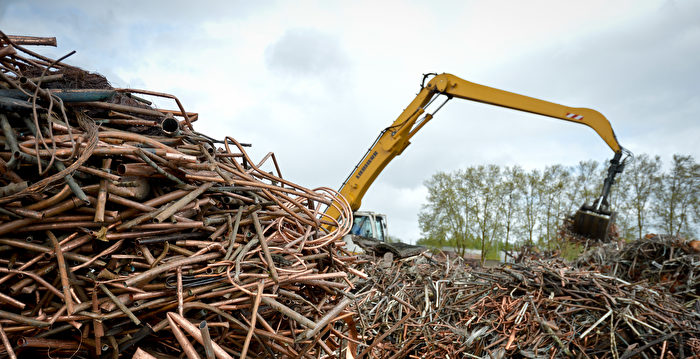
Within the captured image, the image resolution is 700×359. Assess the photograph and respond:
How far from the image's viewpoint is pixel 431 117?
28.4ft

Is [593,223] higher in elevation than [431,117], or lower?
lower

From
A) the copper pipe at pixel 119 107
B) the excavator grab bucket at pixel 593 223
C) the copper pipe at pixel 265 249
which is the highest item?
the excavator grab bucket at pixel 593 223

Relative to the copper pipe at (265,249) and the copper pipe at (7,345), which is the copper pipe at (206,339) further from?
the copper pipe at (7,345)

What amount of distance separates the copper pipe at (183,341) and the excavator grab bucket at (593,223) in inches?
398

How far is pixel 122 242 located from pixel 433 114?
775 cm

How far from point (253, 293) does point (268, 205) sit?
18.9 inches

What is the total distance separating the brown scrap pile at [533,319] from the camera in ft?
13.7

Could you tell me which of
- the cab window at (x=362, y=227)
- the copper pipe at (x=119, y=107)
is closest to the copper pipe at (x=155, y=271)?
the copper pipe at (x=119, y=107)

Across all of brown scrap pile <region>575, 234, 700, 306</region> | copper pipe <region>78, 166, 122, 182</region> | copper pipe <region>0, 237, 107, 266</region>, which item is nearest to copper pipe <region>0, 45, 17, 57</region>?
copper pipe <region>78, 166, 122, 182</region>

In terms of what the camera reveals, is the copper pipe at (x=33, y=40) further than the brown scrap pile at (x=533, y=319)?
No

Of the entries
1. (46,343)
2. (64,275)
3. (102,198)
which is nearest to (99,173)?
(102,198)

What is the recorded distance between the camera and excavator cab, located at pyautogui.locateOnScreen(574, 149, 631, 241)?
909cm

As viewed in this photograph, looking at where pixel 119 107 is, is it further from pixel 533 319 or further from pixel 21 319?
pixel 533 319

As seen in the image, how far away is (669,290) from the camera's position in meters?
7.07
